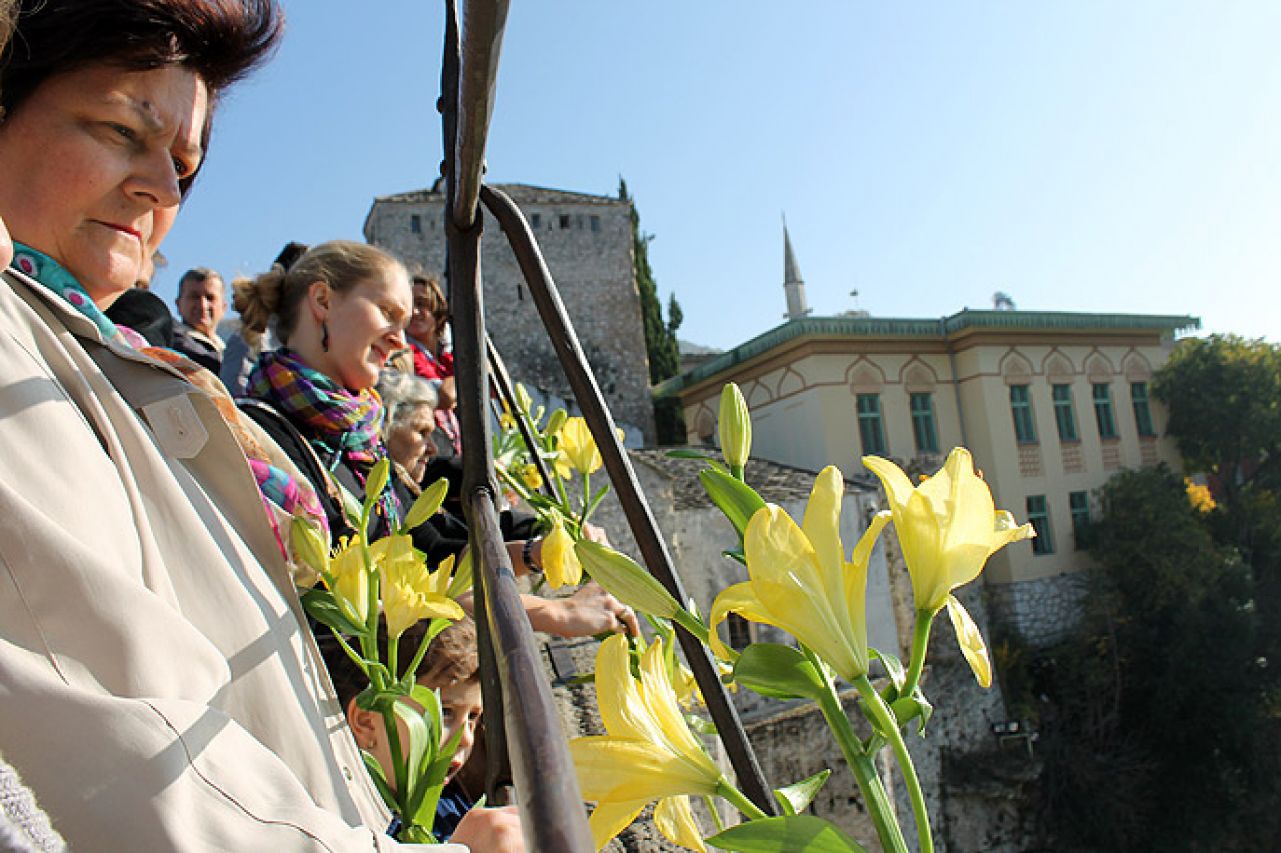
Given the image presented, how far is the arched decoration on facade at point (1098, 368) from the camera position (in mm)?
20078

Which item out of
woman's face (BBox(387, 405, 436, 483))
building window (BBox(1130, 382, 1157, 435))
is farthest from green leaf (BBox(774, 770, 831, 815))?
building window (BBox(1130, 382, 1157, 435))

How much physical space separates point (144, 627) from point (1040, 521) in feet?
65.8

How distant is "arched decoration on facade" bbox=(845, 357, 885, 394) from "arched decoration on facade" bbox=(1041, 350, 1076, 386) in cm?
382

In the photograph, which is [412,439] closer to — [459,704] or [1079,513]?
[459,704]

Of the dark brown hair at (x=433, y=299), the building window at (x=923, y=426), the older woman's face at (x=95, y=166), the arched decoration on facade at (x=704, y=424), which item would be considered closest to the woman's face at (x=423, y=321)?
the dark brown hair at (x=433, y=299)

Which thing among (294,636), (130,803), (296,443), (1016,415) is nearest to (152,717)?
(130,803)

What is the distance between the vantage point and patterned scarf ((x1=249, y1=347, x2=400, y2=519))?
1642 mm

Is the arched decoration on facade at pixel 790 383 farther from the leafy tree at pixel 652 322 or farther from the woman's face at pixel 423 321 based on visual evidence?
the woman's face at pixel 423 321

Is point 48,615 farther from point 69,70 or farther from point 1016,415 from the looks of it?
point 1016,415

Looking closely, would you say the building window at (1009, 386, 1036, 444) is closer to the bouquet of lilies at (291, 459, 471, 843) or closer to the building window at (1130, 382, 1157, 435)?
the building window at (1130, 382, 1157, 435)

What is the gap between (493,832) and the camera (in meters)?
0.52

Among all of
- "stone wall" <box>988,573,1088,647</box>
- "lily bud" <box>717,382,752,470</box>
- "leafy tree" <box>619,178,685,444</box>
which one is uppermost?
"leafy tree" <box>619,178,685,444</box>

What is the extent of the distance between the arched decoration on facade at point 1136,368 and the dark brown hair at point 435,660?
21916mm

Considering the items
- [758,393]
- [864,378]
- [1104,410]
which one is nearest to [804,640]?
[864,378]
